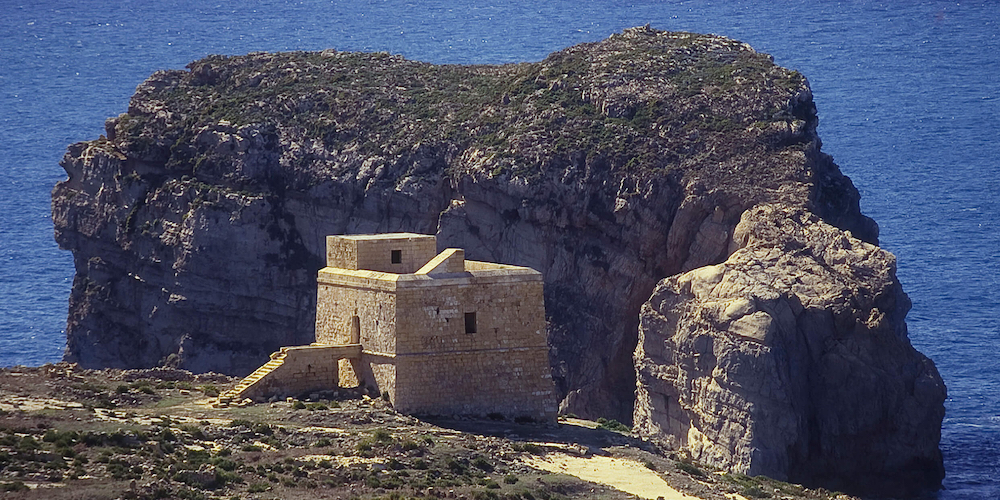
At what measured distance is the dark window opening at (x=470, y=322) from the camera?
6116 centimetres

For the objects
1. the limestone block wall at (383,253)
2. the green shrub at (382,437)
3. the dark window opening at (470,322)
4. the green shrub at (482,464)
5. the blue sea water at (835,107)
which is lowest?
the green shrub at (482,464)

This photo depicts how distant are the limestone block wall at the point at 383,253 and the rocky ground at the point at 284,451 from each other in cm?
330

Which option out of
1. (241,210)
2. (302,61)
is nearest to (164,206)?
(241,210)

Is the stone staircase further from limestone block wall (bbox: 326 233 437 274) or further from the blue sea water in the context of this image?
the blue sea water

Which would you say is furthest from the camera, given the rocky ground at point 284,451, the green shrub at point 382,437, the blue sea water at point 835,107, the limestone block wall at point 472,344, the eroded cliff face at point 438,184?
the blue sea water at point 835,107

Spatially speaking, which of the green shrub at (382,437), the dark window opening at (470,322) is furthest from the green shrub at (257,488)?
the dark window opening at (470,322)

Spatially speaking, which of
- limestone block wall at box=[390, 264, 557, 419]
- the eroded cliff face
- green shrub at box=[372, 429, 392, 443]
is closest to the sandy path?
limestone block wall at box=[390, 264, 557, 419]

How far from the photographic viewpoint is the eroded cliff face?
84.1m

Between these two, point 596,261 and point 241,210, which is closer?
point 596,261

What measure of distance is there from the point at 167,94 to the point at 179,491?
52505 mm

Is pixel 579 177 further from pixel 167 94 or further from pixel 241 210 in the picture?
pixel 167 94

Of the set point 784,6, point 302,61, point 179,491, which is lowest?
point 179,491

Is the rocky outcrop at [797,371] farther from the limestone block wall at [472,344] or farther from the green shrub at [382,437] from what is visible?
the green shrub at [382,437]

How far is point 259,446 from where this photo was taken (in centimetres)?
5634
